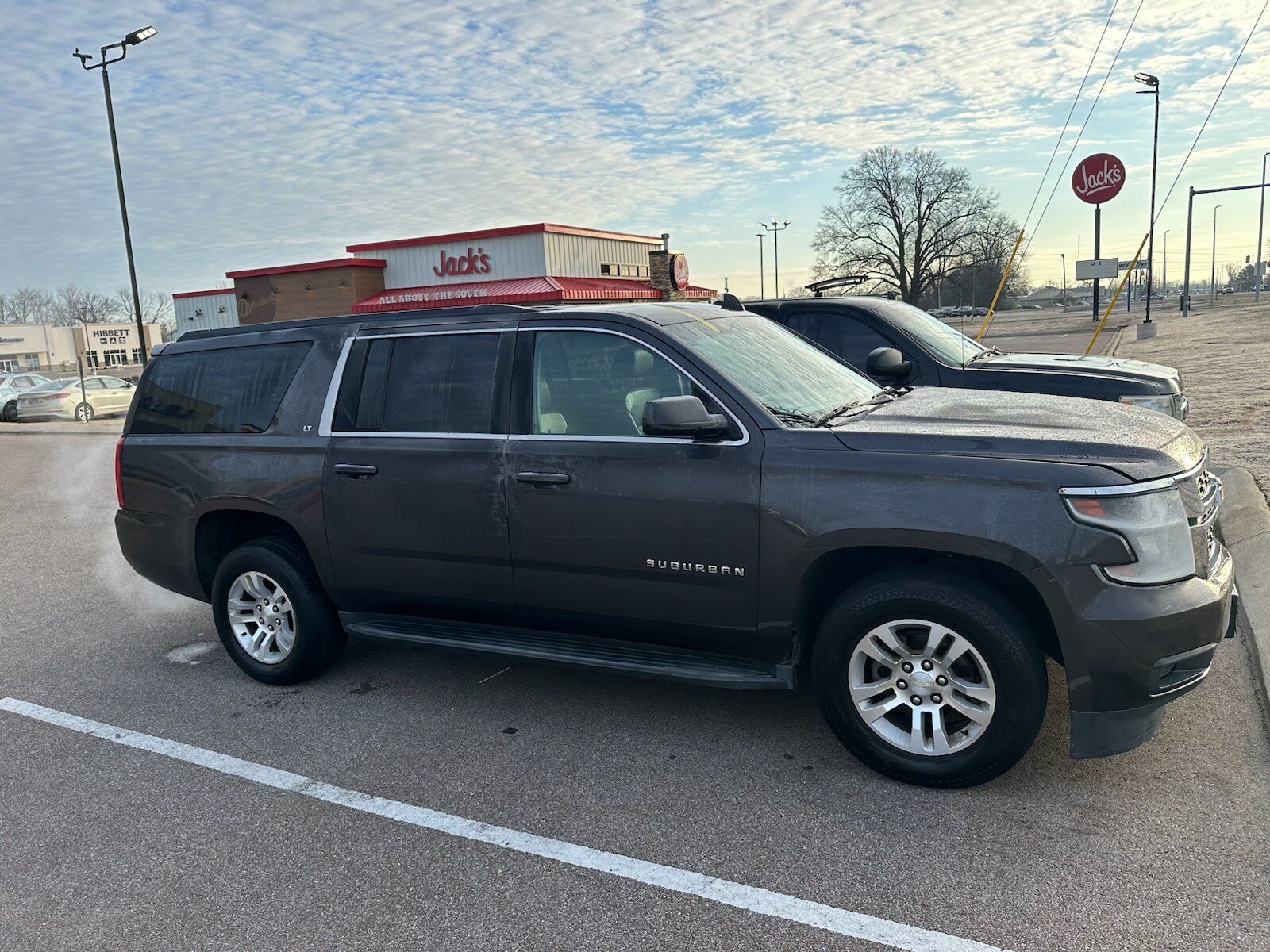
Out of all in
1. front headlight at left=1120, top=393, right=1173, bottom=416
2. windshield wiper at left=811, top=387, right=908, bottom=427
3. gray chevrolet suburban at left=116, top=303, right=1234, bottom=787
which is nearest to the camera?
gray chevrolet suburban at left=116, top=303, right=1234, bottom=787

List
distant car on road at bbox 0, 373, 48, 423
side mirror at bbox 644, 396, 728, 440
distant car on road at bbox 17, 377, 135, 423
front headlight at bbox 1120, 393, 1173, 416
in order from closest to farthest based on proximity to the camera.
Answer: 1. side mirror at bbox 644, 396, 728, 440
2. front headlight at bbox 1120, 393, 1173, 416
3. distant car on road at bbox 17, 377, 135, 423
4. distant car on road at bbox 0, 373, 48, 423

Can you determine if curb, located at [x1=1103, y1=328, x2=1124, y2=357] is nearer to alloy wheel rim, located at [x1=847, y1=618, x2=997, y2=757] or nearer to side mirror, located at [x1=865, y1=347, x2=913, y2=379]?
side mirror, located at [x1=865, y1=347, x2=913, y2=379]

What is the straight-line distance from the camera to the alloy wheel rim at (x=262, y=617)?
4.91 m

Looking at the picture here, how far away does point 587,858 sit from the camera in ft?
10.5

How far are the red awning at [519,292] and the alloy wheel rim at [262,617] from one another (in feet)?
74.3

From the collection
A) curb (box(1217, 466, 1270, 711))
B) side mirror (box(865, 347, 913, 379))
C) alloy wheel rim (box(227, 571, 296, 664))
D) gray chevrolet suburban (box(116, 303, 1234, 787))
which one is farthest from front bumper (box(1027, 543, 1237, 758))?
alloy wheel rim (box(227, 571, 296, 664))

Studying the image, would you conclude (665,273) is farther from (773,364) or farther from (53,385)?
(53,385)

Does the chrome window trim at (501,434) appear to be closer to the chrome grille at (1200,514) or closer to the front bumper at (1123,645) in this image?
the front bumper at (1123,645)

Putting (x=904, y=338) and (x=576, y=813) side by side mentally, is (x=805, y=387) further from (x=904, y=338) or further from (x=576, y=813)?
(x=904, y=338)

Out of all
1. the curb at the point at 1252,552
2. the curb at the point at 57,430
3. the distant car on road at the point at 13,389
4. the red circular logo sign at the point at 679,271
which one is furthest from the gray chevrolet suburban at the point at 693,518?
the distant car on road at the point at 13,389

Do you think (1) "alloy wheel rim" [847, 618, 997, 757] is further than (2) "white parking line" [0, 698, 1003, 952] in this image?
Yes

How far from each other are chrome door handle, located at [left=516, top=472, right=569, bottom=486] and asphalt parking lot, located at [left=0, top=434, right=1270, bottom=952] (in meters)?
1.16

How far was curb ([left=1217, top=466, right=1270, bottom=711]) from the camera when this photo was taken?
14.9 feet

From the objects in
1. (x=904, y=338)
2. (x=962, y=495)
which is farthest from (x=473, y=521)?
(x=904, y=338)
